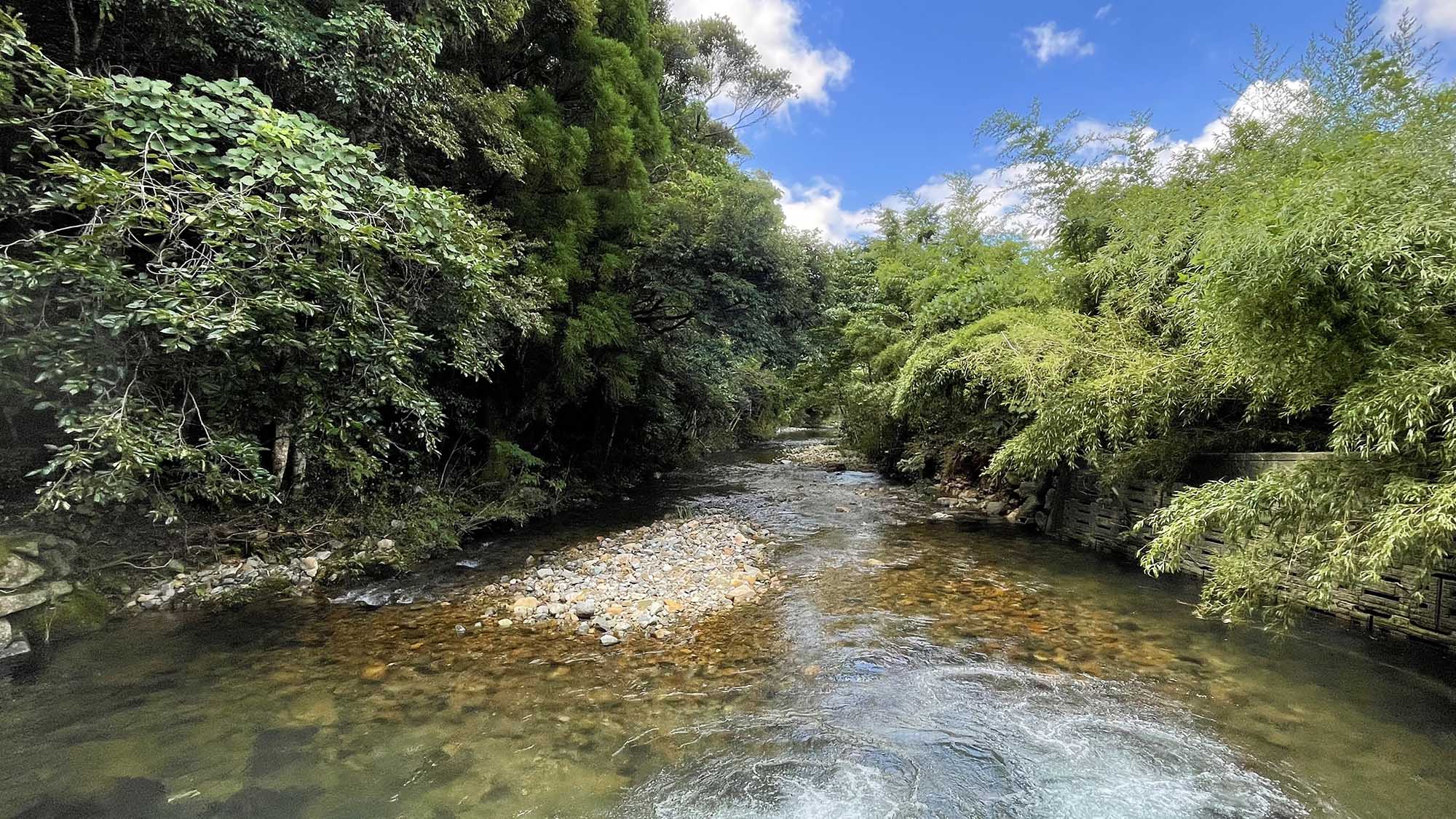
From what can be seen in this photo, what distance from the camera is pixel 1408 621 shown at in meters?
4.71

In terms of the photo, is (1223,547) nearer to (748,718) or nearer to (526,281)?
(748,718)

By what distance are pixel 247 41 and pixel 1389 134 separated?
821 centimetres

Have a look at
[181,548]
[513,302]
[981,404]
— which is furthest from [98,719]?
[981,404]

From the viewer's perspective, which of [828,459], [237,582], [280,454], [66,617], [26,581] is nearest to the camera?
[26,581]

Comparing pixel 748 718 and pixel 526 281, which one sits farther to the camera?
pixel 526 281

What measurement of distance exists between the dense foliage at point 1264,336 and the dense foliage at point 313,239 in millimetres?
5574

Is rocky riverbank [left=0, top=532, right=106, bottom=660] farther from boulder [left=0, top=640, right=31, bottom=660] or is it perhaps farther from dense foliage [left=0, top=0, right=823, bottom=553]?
dense foliage [left=0, top=0, right=823, bottom=553]

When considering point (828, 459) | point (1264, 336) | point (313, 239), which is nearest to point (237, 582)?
point (313, 239)

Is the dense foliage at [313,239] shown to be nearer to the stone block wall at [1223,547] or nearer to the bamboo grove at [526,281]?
the bamboo grove at [526,281]

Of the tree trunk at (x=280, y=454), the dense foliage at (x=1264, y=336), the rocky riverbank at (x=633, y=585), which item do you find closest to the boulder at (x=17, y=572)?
the tree trunk at (x=280, y=454)

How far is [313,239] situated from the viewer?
4738mm

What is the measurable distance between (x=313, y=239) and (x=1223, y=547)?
8.99 meters

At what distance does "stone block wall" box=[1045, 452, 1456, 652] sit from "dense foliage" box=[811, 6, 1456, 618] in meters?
0.30

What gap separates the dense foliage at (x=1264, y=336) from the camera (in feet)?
10.4
